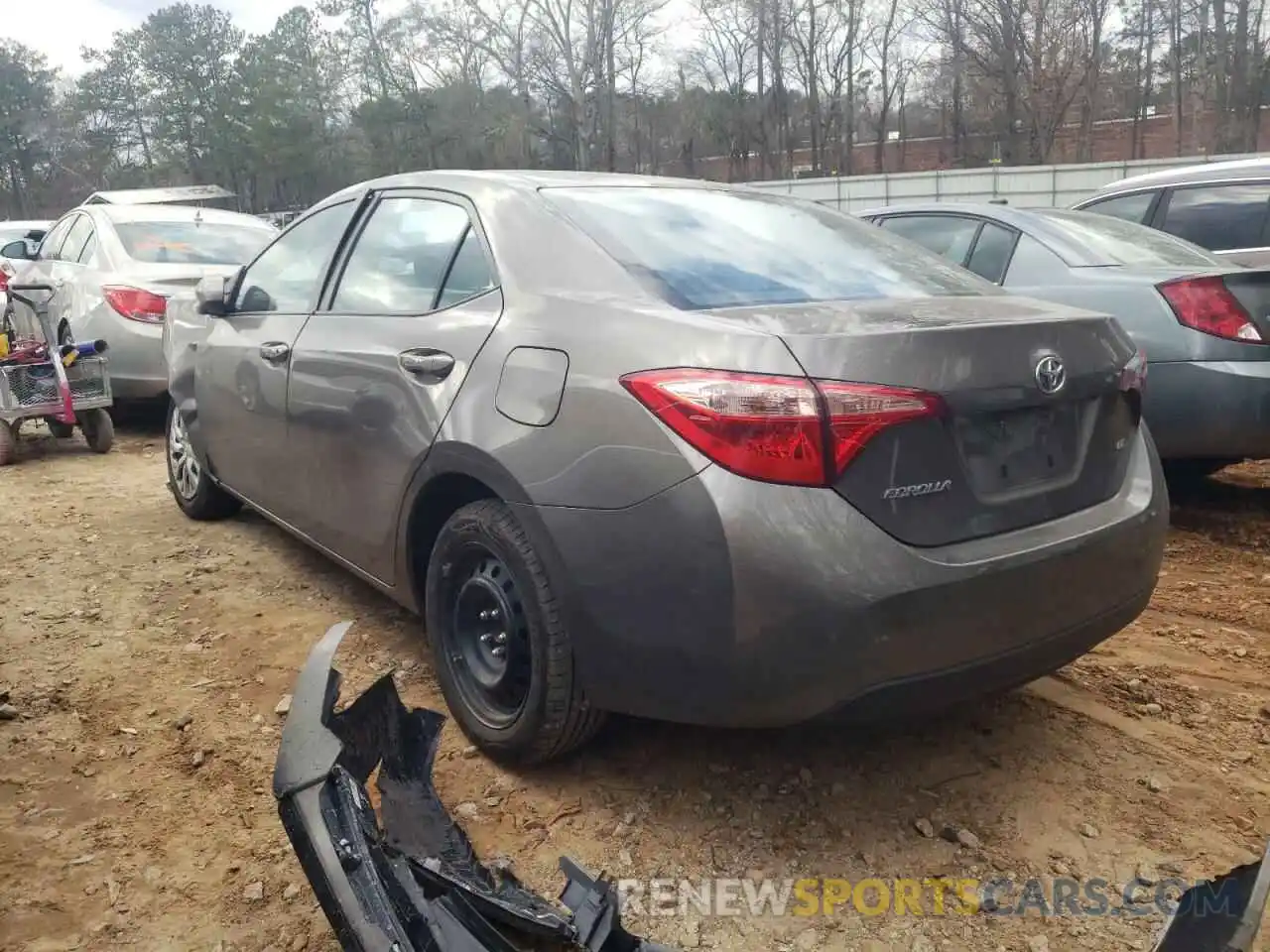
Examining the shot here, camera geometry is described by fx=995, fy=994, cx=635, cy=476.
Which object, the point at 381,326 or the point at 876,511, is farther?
the point at 381,326

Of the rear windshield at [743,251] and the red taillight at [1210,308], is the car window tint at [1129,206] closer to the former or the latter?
the red taillight at [1210,308]

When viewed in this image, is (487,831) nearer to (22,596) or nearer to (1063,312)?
(1063,312)

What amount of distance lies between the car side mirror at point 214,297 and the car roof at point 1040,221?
3.69 metres

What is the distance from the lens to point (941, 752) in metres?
2.64

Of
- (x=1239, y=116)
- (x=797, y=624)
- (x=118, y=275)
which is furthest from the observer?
(x=1239, y=116)

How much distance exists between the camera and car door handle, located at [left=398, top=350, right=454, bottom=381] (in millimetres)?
2602

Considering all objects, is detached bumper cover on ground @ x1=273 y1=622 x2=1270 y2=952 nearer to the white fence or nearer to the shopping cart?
the shopping cart

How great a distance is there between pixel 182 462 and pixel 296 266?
1.63 meters

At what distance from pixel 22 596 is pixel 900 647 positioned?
11.6 feet

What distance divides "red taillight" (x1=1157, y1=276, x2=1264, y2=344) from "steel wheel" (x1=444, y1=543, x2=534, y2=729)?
125 inches

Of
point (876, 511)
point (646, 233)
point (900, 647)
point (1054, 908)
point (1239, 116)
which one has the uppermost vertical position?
point (1239, 116)

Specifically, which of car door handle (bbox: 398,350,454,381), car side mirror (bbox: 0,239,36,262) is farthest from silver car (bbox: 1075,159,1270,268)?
car side mirror (bbox: 0,239,36,262)

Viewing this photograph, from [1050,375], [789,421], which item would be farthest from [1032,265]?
[789,421]

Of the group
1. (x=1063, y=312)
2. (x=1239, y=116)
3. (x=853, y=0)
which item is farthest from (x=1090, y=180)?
(x=853, y=0)
